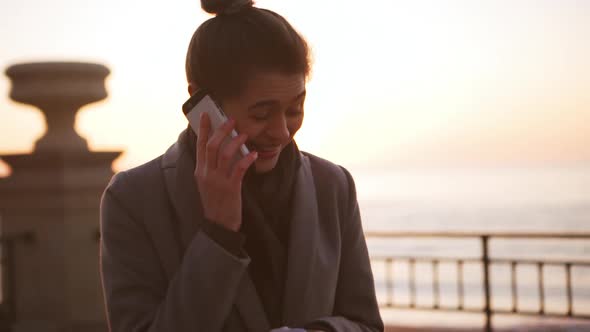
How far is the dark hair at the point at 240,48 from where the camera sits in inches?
78.2

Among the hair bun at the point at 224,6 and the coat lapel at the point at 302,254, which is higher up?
the hair bun at the point at 224,6

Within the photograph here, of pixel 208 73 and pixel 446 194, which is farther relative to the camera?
pixel 446 194

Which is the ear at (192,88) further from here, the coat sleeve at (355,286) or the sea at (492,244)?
the sea at (492,244)


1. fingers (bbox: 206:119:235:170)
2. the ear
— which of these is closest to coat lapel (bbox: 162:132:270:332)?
the ear

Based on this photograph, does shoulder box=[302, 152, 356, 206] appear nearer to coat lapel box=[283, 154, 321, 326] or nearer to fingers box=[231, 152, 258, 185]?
coat lapel box=[283, 154, 321, 326]

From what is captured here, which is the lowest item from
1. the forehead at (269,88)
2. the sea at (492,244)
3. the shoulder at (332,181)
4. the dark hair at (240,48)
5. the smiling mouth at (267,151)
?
the sea at (492,244)

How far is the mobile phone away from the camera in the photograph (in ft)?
6.27

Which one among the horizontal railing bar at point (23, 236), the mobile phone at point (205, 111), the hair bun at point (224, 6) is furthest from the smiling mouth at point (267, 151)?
the horizontal railing bar at point (23, 236)

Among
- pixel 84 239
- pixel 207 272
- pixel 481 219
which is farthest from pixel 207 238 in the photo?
pixel 481 219

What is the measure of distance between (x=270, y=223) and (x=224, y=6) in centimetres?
55

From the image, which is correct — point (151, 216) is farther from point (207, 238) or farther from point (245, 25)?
point (245, 25)

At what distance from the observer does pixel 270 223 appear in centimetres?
221

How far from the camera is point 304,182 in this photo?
2252mm

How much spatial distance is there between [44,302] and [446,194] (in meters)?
89.0
